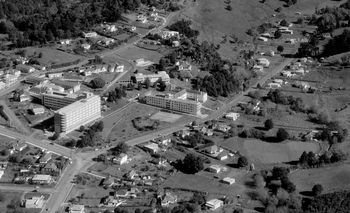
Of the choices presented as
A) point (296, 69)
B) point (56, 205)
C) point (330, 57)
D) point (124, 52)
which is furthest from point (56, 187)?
point (330, 57)

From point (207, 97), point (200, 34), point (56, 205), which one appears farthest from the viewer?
point (200, 34)

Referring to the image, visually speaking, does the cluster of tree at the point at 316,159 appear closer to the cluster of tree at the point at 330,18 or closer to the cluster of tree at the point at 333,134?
the cluster of tree at the point at 333,134

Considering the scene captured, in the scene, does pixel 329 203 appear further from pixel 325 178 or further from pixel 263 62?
pixel 263 62

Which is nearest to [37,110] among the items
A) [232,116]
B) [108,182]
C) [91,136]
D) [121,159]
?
[91,136]

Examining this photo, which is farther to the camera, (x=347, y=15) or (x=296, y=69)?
(x=347, y=15)

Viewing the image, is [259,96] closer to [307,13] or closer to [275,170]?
[275,170]

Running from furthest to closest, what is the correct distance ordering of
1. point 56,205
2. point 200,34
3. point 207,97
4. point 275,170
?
1. point 200,34
2. point 207,97
3. point 275,170
4. point 56,205

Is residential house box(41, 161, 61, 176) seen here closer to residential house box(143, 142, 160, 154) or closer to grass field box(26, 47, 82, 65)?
residential house box(143, 142, 160, 154)
